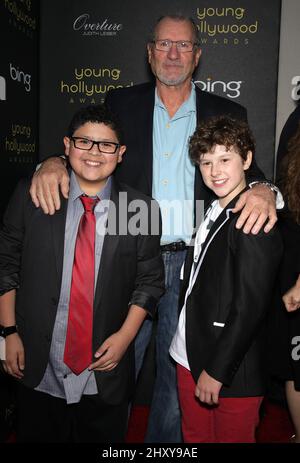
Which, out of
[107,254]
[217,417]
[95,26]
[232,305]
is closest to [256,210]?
[232,305]

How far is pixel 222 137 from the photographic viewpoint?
5.90 feet

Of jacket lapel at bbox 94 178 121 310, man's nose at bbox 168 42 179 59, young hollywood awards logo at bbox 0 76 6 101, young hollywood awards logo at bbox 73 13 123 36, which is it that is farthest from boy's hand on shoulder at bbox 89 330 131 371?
young hollywood awards logo at bbox 73 13 123 36

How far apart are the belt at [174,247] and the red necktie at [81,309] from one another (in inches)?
20.7

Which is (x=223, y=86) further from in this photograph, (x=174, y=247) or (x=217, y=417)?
(x=217, y=417)

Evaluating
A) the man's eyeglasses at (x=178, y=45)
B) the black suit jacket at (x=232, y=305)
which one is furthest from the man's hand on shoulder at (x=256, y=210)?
the man's eyeglasses at (x=178, y=45)

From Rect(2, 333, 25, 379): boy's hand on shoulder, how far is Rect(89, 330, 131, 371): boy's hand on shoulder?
28 centimetres

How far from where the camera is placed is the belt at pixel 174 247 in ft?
7.32

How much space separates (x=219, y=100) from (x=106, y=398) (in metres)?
1.53

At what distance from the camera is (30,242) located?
70.3 inches

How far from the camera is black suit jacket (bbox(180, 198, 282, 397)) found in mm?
1575

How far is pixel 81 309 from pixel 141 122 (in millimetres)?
1041

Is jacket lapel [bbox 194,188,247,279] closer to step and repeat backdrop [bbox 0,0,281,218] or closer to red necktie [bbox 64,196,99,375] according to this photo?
red necktie [bbox 64,196,99,375]
